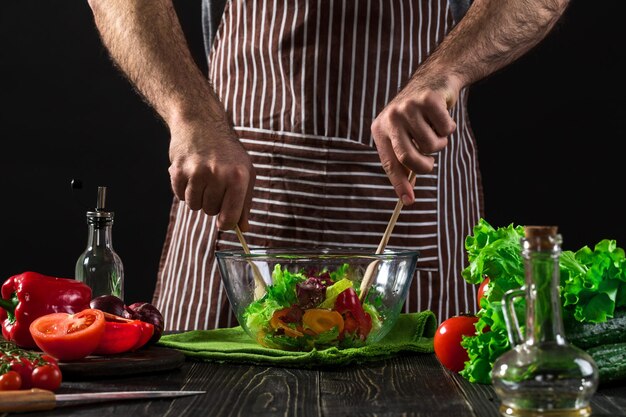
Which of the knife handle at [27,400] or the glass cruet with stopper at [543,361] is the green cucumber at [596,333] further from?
the knife handle at [27,400]

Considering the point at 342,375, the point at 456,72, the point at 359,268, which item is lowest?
the point at 342,375

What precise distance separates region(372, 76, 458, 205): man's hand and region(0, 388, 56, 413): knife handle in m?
0.74

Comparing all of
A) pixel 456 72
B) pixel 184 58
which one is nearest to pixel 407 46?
pixel 456 72

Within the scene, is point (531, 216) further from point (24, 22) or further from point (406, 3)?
point (24, 22)

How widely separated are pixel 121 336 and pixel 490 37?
97cm

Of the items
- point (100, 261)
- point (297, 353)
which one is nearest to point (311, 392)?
point (297, 353)

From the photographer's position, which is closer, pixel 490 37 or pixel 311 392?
pixel 311 392

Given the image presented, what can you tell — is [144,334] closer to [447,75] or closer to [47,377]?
[47,377]

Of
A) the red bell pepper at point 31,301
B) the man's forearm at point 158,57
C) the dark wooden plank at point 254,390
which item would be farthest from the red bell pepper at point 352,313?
the man's forearm at point 158,57

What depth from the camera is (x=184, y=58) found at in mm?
2156

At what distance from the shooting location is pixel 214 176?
181cm

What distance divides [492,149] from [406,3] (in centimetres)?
119

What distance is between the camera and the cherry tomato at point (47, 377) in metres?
1.33

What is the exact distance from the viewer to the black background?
11.1ft
